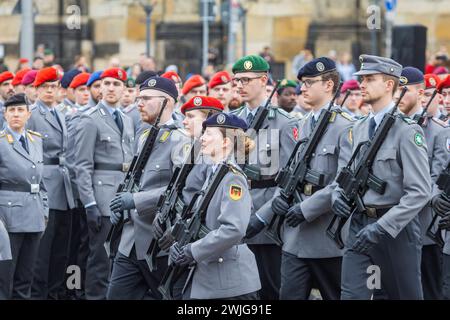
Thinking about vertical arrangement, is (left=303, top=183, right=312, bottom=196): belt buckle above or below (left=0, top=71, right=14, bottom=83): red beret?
below

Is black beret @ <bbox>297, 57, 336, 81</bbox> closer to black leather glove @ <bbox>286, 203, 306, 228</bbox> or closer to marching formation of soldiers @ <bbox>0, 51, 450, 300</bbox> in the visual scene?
marching formation of soldiers @ <bbox>0, 51, 450, 300</bbox>

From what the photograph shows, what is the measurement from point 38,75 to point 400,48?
5.55 m

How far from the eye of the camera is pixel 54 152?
13.6 meters

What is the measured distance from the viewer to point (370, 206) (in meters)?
9.67

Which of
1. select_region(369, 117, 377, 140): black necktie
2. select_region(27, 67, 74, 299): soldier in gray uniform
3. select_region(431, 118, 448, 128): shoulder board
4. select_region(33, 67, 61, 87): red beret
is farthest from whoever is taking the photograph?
select_region(33, 67, 61, 87): red beret

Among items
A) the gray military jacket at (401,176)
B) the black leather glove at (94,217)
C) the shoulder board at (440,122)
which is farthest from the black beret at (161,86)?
the shoulder board at (440,122)

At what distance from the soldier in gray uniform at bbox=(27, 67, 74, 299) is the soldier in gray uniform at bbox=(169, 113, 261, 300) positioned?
420cm

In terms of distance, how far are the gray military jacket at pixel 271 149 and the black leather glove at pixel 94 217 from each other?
194 centimetres

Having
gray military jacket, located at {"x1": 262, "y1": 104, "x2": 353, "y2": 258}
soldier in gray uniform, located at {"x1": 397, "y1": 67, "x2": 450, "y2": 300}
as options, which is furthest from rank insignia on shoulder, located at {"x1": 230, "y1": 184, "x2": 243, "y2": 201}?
soldier in gray uniform, located at {"x1": 397, "y1": 67, "x2": 450, "y2": 300}

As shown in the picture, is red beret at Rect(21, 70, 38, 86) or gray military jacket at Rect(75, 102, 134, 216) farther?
red beret at Rect(21, 70, 38, 86)

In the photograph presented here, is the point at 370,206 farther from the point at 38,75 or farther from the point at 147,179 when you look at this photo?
the point at 38,75

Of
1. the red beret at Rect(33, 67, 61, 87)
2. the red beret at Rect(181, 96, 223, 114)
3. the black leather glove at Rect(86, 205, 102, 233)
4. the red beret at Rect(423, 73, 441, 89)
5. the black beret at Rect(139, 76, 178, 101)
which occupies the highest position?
the black beret at Rect(139, 76, 178, 101)

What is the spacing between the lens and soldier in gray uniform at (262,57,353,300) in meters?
10.5

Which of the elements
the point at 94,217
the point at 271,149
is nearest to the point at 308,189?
the point at 271,149
